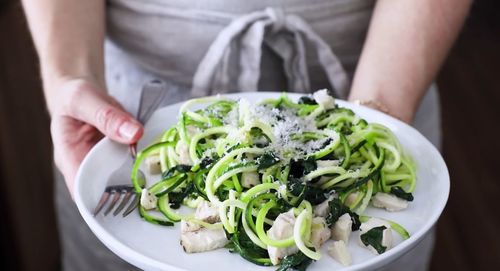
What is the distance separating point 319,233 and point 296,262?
0.06m

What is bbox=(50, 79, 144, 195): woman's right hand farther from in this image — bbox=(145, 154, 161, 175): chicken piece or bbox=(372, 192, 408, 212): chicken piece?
bbox=(372, 192, 408, 212): chicken piece

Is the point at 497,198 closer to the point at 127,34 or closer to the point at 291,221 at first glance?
the point at 127,34

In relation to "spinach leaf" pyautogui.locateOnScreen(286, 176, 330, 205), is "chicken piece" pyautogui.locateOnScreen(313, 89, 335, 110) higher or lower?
higher

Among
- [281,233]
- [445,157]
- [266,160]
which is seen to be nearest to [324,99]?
[266,160]

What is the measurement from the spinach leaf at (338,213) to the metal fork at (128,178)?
0.85 ft

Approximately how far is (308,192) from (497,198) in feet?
6.55

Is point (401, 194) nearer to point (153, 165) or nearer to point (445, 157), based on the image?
point (153, 165)

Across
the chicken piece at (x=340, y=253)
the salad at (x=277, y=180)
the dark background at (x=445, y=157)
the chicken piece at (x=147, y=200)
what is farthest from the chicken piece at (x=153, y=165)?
the dark background at (x=445, y=157)

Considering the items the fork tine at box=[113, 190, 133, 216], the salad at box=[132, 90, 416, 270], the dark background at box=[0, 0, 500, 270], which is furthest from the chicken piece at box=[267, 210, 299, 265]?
the dark background at box=[0, 0, 500, 270]

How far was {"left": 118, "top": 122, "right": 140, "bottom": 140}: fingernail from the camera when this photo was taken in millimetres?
1036

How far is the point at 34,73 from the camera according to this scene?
3.18 m

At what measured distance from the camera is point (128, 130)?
1.04 meters

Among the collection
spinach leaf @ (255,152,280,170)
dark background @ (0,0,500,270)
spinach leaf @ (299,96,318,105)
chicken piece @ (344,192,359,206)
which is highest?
spinach leaf @ (255,152,280,170)

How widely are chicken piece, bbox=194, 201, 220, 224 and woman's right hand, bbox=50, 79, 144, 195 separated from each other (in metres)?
0.17
